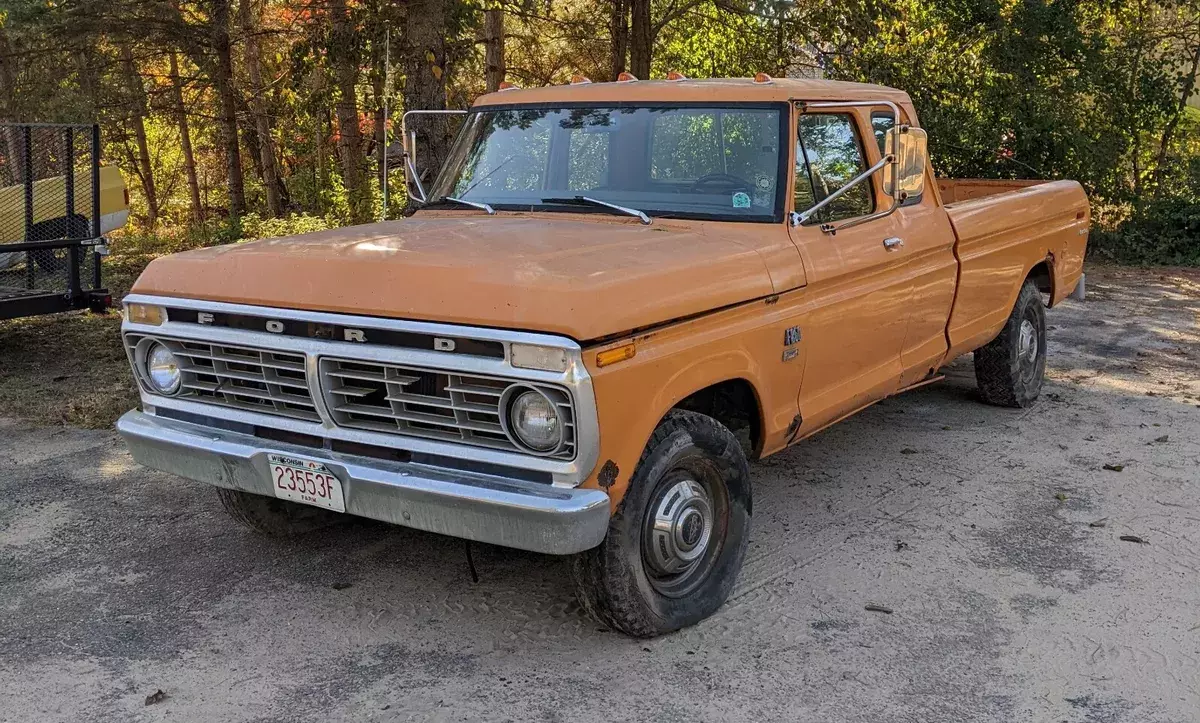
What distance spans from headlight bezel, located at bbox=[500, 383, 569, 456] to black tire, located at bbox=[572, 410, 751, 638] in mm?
401

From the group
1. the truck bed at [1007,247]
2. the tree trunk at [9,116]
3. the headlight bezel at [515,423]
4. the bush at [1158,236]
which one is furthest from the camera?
the bush at [1158,236]

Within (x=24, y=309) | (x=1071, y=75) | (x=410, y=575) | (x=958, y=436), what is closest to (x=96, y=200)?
(x=24, y=309)

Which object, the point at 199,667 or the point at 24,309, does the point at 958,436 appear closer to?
the point at 199,667

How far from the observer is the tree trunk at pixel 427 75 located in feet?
28.1

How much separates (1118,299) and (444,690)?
10.1 m

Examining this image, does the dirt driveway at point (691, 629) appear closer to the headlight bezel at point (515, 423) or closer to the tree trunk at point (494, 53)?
the headlight bezel at point (515, 423)

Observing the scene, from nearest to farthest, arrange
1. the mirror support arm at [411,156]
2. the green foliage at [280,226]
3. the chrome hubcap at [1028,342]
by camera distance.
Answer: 1. the mirror support arm at [411,156]
2. the chrome hubcap at [1028,342]
3. the green foliage at [280,226]

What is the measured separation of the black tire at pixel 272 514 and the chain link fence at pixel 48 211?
4.42 meters

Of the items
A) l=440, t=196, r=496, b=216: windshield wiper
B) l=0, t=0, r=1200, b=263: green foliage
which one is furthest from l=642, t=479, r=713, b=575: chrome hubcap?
l=0, t=0, r=1200, b=263: green foliage

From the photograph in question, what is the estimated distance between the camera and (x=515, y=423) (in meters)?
3.50

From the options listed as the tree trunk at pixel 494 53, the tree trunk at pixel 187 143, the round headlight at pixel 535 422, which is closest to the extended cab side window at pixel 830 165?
the round headlight at pixel 535 422

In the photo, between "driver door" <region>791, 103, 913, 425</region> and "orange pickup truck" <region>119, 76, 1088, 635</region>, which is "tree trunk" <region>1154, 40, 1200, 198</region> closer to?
"orange pickup truck" <region>119, 76, 1088, 635</region>

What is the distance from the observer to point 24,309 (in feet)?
26.4

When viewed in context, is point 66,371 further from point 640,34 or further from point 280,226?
point 280,226
